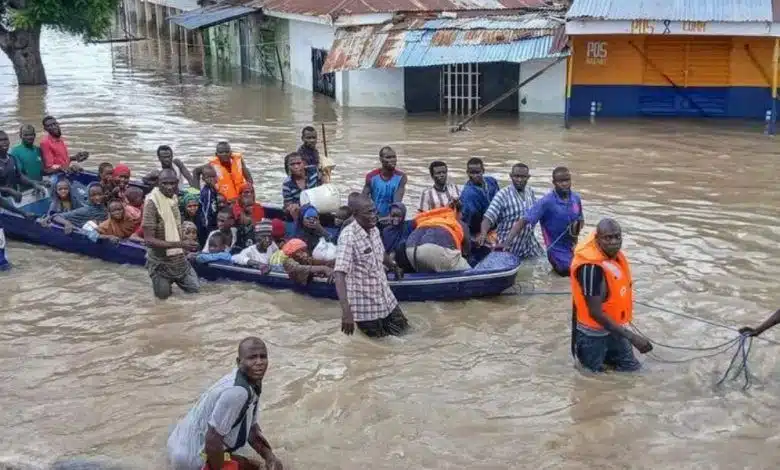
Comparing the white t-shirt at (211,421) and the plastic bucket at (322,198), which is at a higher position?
the plastic bucket at (322,198)

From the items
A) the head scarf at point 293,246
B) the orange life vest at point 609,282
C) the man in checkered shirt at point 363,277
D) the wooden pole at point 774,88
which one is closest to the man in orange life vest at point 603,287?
the orange life vest at point 609,282

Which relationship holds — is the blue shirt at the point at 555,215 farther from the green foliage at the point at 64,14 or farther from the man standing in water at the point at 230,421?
the green foliage at the point at 64,14

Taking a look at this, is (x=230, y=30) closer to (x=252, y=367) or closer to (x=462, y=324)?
(x=462, y=324)

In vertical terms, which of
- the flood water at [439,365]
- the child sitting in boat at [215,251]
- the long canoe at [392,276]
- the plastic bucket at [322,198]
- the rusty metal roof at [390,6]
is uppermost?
the rusty metal roof at [390,6]

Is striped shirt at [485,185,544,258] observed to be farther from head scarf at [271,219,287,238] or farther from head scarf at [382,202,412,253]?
head scarf at [271,219,287,238]

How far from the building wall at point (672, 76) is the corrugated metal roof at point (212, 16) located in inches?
414

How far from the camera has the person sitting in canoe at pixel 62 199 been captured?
11.6m

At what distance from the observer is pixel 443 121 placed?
21188 mm

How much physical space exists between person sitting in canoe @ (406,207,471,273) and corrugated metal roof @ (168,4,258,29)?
62.2ft

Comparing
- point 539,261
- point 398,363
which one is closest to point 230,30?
point 539,261

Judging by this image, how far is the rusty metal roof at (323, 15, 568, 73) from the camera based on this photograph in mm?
20078

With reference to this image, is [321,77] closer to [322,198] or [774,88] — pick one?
[774,88]

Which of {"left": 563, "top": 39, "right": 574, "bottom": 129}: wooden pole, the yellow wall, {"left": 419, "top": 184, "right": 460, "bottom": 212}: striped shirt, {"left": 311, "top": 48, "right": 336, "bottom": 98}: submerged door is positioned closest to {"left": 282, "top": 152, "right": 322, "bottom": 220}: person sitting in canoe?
{"left": 419, "top": 184, "right": 460, "bottom": 212}: striped shirt

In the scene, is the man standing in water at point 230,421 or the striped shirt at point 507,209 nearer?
the man standing in water at point 230,421
